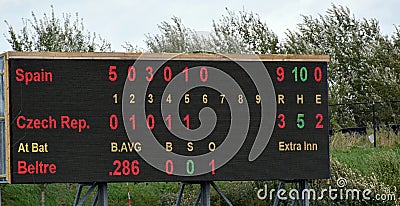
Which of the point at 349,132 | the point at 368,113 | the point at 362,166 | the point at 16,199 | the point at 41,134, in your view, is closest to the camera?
the point at 41,134

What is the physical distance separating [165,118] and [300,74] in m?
2.18

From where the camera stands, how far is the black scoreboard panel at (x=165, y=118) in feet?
45.2

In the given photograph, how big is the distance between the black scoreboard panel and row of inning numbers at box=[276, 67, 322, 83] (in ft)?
0.05

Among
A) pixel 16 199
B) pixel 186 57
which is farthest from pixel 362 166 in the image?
pixel 186 57

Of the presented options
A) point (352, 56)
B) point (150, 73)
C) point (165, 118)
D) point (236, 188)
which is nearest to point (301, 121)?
point (165, 118)

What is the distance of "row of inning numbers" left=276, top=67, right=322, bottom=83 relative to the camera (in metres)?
14.8

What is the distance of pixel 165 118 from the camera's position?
1420 cm

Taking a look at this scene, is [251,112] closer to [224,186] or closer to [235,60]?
[235,60]

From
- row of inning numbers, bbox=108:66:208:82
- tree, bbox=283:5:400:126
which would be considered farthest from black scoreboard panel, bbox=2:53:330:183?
tree, bbox=283:5:400:126

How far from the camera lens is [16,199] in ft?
68.2

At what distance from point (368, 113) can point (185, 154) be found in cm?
1654

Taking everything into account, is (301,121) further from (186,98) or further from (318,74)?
(186,98)

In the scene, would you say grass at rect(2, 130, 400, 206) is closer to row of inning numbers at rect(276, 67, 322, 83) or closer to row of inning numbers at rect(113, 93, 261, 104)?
row of inning numbers at rect(276, 67, 322, 83)

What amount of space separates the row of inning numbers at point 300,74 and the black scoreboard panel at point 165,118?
0.01 metres
